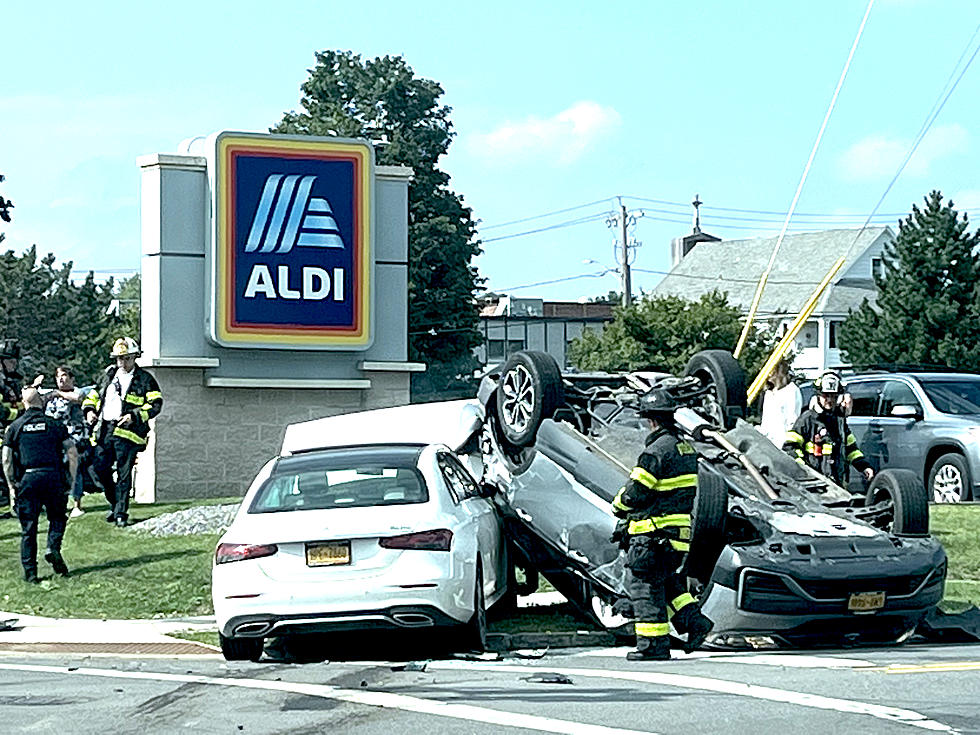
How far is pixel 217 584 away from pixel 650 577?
276cm

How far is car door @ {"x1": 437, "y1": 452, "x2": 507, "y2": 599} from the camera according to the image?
36.9 feet

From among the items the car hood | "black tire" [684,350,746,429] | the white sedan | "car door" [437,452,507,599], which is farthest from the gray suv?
the white sedan

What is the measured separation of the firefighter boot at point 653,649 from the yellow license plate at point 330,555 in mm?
1920

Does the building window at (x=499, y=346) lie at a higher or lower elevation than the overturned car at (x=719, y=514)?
higher

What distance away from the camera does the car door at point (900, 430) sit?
18.2 m

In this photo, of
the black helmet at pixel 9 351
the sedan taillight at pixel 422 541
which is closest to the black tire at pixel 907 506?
the sedan taillight at pixel 422 541

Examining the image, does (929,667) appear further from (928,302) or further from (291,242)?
(928,302)

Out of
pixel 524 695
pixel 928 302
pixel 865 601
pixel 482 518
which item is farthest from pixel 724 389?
pixel 928 302

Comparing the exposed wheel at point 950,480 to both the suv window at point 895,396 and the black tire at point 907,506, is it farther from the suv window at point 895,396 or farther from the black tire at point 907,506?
the black tire at point 907,506

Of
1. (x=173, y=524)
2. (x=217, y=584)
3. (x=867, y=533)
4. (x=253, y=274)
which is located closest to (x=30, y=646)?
(x=217, y=584)

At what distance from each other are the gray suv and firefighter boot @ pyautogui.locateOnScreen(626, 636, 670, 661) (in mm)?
8420

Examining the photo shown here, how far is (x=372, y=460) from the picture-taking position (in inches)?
440

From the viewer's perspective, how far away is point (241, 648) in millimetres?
10758

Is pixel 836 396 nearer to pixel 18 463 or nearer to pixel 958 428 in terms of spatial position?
pixel 958 428
